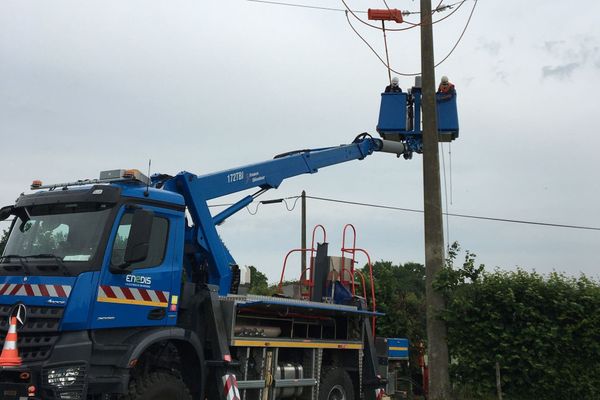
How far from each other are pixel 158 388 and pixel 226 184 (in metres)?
3.55

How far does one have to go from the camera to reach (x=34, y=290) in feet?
22.2

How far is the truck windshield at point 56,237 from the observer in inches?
272

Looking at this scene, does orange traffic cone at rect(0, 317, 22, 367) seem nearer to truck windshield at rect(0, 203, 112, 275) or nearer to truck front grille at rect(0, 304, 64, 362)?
truck front grille at rect(0, 304, 64, 362)

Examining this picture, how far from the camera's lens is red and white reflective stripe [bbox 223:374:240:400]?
26.1 feet

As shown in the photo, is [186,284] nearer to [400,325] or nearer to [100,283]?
A: [100,283]

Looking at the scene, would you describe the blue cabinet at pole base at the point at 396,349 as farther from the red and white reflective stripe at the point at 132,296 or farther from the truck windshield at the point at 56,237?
the truck windshield at the point at 56,237

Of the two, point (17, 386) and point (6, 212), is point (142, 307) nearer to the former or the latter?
point (17, 386)

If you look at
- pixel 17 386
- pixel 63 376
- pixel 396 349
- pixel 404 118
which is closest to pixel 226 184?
pixel 63 376

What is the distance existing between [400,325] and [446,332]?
3215mm

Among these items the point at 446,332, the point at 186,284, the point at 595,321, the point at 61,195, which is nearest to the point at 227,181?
the point at 186,284

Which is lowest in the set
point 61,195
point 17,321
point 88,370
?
point 88,370

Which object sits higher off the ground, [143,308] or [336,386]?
[143,308]

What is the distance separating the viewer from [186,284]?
835cm

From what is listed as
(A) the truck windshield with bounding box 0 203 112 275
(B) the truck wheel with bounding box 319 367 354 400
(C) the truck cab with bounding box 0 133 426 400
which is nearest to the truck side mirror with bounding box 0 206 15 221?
(C) the truck cab with bounding box 0 133 426 400
